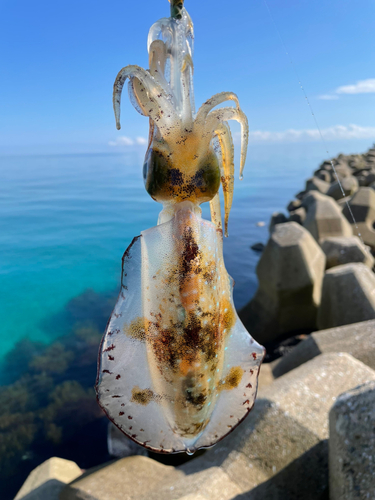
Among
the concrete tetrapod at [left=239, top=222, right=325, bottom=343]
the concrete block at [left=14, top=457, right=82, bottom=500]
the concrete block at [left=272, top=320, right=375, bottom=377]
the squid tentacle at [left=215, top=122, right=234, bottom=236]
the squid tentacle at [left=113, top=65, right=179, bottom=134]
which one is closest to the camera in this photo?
the squid tentacle at [left=113, top=65, right=179, bottom=134]

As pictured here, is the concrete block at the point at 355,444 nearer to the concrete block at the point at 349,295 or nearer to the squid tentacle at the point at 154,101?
the squid tentacle at the point at 154,101

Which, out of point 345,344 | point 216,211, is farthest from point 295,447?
point 216,211

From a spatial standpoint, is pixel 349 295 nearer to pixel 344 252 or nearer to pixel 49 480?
pixel 344 252

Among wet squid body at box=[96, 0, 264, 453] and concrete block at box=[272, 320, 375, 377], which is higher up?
wet squid body at box=[96, 0, 264, 453]

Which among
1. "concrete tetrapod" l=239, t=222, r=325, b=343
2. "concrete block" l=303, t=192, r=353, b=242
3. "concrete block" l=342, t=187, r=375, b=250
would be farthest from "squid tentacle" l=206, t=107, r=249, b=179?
"concrete block" l=342, t=187, r=375, b=250

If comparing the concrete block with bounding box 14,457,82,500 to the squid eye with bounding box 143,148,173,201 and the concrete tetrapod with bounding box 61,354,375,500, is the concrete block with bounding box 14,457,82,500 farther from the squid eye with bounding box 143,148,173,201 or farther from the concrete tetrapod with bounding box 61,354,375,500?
the squid eye with bounding box 143,148,173,201

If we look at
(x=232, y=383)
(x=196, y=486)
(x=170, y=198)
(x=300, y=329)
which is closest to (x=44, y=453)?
(x=196, y=486)

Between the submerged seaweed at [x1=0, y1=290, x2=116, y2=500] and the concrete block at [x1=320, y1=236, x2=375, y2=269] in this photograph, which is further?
the concrete block at [x1=320, y1=236, x2=375, y2=269]
